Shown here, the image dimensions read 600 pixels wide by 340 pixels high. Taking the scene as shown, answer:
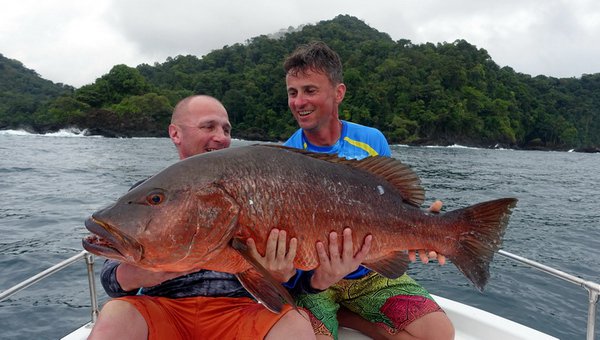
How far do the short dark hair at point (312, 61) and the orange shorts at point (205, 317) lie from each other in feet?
6.33

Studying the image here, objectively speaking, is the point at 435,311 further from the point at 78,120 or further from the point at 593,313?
the point at 78,120

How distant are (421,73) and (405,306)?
8165 cm

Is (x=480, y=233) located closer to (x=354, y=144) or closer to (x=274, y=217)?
(x=274, y=217)

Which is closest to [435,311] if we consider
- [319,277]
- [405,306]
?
[405,306]

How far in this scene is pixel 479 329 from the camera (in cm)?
356

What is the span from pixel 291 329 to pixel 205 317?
543 millimetres

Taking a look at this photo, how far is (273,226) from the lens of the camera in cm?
212

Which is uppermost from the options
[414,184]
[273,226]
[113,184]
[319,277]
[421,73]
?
[421,73]

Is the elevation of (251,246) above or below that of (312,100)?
below

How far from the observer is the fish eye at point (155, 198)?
80.4 inches

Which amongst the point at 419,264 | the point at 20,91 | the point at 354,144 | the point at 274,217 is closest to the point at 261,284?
the point at 274,217

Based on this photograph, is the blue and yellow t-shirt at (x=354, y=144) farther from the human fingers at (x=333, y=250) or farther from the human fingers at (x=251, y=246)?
the human fingers at (x=251, y=246)

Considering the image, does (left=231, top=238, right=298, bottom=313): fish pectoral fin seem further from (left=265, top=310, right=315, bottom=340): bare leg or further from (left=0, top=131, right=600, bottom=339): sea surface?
(left=0, top=131, right=600, bottom=339): sea surface

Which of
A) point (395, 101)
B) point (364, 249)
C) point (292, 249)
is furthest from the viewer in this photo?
point (395, 101)
